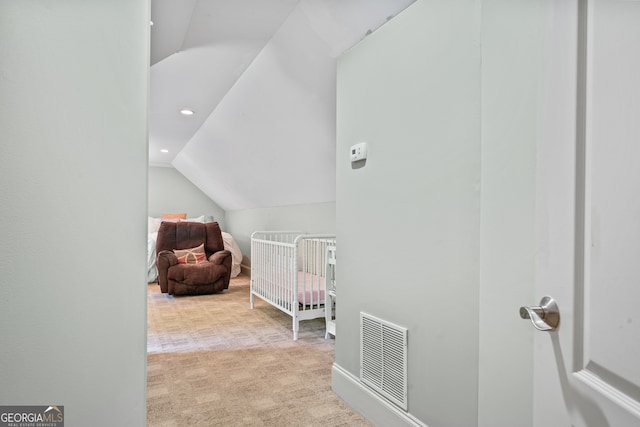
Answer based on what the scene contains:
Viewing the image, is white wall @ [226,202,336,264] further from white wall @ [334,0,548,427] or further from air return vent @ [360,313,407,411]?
air return vent @ [360,313,407,411]

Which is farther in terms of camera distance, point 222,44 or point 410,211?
point 222,44

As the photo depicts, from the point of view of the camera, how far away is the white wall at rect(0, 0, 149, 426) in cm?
65

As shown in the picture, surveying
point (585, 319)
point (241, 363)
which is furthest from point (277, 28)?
point (585, 319)

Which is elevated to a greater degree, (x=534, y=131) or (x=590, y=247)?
(x=534, y=131)

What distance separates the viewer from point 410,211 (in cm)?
162

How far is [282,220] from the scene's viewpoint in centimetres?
523

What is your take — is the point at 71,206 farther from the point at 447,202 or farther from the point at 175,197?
the point at 175,197

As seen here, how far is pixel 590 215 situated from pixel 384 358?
4.38ft

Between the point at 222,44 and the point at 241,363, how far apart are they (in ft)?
7.56

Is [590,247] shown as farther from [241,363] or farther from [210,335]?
[210,335]

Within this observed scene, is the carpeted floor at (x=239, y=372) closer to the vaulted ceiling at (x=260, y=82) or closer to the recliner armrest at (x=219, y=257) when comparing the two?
the recliner armrest at (x=219, y=257)

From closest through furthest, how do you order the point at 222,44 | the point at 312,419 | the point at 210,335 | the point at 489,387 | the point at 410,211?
the point at 489,387 → the point at 410,211 → the point at 312,419 → the point at 222,44 → the point at 210,335

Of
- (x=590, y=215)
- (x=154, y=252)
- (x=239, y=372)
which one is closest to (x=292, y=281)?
(x=239, y=372)

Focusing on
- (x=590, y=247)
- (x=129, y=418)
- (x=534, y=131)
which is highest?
(x=534, y=131)
